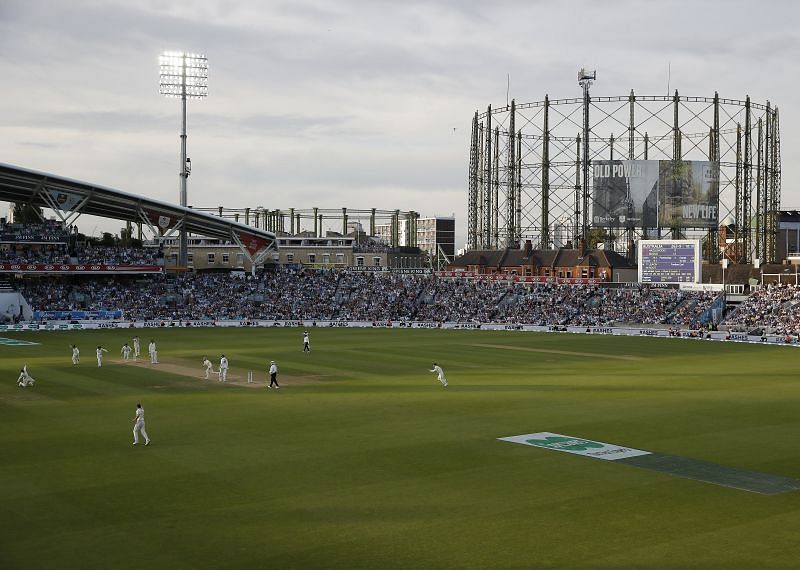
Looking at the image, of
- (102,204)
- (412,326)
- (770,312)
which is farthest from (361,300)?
(770,312)

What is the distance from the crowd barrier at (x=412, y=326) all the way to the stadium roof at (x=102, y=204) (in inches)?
413

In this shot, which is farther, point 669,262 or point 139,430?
point 669,262

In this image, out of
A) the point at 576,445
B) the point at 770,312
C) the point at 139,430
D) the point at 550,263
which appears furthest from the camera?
the point at 550,263

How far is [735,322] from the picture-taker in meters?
74.2

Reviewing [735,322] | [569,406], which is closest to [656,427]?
[569,406]

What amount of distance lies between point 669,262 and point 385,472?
225 feet

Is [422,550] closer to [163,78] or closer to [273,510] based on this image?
[273,510]

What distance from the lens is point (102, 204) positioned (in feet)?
261

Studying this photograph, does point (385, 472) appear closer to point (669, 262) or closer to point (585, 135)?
point (669, 262)

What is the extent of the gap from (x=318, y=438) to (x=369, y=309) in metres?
62.4

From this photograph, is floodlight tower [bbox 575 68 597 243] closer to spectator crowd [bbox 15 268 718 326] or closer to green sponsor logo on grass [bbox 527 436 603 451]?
spectator crowd [bbox 15 268 718 326]

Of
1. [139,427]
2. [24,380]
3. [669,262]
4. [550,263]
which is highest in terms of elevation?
[550,263]

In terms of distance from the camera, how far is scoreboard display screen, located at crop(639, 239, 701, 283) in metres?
82.1

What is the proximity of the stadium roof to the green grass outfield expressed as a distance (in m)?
35.8
